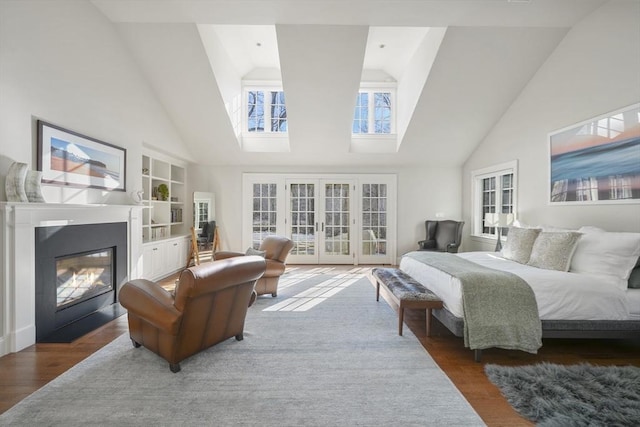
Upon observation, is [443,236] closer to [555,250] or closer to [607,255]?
[555,250]

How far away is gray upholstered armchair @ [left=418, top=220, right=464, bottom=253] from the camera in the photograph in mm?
5883

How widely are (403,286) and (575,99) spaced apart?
328cm

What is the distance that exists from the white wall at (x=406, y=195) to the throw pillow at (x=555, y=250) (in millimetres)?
3468

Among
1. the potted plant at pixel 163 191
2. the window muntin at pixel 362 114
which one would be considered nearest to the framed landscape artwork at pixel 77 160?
the potted plant at pixel 163 191

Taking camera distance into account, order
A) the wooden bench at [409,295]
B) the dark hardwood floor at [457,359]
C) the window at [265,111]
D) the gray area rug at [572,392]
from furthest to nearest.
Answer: the window at [265,111], the wooden bench at [409,295], the dark hardwood floor at [457,359], the gray area rug at [572,392]

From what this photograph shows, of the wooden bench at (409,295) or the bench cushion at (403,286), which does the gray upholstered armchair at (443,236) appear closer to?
the bench cushion at (403,286)

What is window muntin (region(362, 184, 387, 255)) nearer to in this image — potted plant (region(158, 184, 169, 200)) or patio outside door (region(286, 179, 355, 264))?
patio outside door (region(286, 179, 355, 264))

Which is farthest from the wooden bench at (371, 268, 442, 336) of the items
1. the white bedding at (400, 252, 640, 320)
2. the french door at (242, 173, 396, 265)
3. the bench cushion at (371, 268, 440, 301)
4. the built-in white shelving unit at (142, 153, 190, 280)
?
the built-in white shelving unit at (142, 153, 190, 280)

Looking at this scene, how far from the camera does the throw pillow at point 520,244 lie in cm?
337

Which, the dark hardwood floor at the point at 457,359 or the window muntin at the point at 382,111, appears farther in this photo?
the window muntin at the point at 382,111

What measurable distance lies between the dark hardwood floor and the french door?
11.6ft

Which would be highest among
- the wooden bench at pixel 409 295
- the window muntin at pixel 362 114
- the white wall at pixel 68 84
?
the window muntin at pixel 362 114

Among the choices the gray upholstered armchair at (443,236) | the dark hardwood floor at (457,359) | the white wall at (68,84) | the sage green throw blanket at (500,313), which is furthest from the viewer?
the gray upholstered armchair at (443,236)

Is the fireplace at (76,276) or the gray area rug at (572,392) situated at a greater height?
the fireplace at (76,276)
